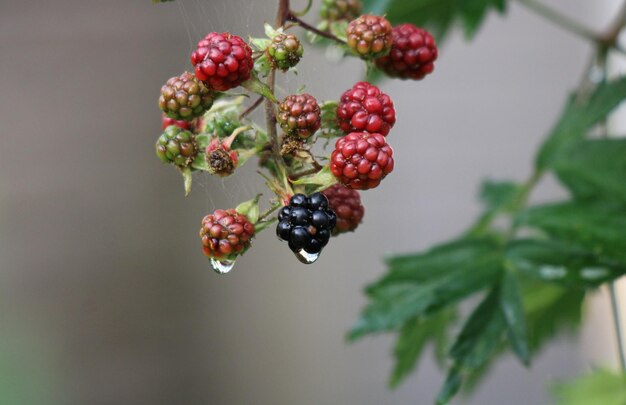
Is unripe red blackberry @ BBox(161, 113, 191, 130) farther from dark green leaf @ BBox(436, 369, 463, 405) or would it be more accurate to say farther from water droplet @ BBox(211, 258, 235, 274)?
dark green leaf @ BBox(436, 369, 463, 405)

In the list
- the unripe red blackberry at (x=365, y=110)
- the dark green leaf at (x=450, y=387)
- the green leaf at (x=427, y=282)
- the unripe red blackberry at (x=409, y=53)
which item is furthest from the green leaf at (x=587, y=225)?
the unripe red blackberry at (x=365, y=110)

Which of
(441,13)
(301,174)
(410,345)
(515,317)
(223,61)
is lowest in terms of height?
(410,345)

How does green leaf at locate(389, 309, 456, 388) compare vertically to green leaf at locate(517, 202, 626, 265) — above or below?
below

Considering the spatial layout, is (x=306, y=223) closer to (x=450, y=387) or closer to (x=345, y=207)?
(x=345, y=207)

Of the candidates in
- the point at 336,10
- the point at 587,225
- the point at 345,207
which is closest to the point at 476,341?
the point at 587,225

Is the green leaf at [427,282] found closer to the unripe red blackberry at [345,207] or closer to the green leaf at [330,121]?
the unripe red blackberry at [345,207]

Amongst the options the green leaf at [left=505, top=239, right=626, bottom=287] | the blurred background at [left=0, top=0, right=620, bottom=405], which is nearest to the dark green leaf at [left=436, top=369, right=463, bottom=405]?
the green leaf at [left=505, top=239, right=626, bottom=287]
